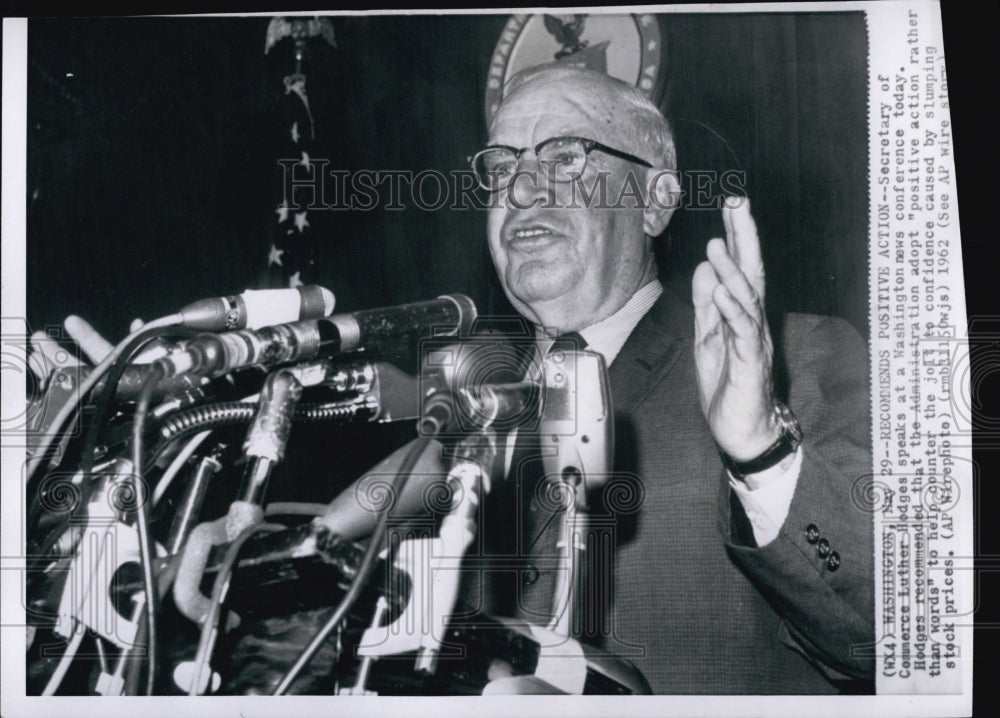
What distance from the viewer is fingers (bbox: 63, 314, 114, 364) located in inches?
81.1

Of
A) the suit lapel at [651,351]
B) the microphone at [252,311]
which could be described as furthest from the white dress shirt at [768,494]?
the microphone at [252,311]

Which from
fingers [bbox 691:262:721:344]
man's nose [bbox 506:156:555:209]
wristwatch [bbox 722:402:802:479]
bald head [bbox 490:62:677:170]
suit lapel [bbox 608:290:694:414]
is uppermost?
bald head [bbox 490:62:677:170]

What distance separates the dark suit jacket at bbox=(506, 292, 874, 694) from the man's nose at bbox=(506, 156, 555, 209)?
0.38 meters

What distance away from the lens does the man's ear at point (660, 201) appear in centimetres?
204

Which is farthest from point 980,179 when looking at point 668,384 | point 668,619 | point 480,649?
point 480,649

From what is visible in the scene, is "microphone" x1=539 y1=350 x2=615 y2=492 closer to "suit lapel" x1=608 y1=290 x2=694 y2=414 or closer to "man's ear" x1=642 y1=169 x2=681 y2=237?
"suit lapel" x1=608 y1=290 x2=694 y2=414

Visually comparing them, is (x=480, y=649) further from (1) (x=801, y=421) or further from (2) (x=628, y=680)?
(1) (x=801, y=421)

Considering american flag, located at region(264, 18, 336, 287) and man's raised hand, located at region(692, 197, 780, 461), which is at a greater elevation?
american flag, located at region(264, 18, 336, 287)

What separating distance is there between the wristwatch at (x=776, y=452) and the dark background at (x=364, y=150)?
0.27m

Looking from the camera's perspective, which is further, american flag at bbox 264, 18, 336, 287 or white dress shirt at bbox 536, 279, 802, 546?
american flag at bbox 264, 18, 336, 287

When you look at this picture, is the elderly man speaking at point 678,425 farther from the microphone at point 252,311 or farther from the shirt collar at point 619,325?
the microphone at point 252,311

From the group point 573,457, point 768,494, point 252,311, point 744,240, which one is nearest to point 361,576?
point 573,457

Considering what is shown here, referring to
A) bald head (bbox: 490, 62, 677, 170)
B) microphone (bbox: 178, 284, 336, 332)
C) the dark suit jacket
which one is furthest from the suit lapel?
microphone (bbox: 178, 284, 336, 332)

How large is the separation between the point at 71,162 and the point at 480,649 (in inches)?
58.8
